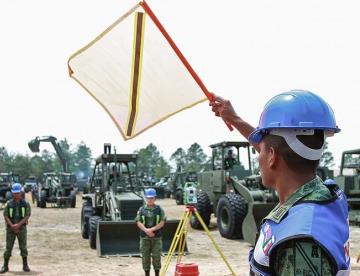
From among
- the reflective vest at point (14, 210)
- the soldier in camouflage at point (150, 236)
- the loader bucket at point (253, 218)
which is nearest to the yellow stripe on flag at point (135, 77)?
the soldier in camouflage at point (150, 236)

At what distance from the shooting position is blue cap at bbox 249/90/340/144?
1472 millimetres

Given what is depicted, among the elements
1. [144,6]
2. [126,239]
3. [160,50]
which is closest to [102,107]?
[160,50]

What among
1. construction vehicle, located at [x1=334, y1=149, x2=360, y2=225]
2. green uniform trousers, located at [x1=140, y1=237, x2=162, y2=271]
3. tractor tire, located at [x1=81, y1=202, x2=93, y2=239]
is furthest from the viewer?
construction vehicle, located at [x1=334, y1=149, x2=360, y2=225]

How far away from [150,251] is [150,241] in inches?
6.1

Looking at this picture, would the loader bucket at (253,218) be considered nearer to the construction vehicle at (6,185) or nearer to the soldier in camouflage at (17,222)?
the soldier in camouflage at (17,222)

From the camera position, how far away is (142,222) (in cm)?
818

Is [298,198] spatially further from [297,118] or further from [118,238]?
[118,238]

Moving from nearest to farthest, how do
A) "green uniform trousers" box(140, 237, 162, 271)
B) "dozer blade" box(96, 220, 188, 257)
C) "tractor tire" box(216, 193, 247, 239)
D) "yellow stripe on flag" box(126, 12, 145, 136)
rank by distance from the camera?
"yellow stripe on flag" box(126, 12, 145, 136)
"green uniform trousers" box(140, 237, 162, 271)
"dozer blade" box(96, 220, 188, 257)
"tractor tire" box(216, 193, 247, 239)

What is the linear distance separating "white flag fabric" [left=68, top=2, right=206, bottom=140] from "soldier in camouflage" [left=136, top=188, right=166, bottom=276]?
4.94 metres

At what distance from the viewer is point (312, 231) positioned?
4.04 feet

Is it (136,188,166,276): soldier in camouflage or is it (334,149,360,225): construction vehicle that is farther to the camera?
(334,149,360,225): construction vehicle

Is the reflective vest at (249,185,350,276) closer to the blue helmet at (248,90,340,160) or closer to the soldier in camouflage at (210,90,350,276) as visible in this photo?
the soldier in camouflage at (210,90,350,276)

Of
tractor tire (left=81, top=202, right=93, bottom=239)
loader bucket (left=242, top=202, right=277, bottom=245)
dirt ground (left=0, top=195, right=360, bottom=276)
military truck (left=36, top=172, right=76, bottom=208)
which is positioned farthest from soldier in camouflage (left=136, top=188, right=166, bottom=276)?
military truck (left=36, top=172, right=76, bottom=208)

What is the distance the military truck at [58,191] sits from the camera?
86.9ft
